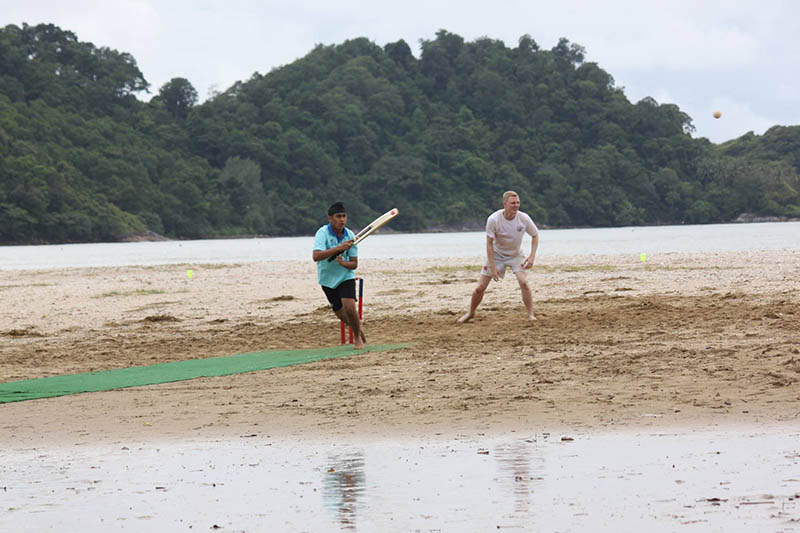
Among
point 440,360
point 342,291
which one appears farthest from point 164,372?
point 440,360

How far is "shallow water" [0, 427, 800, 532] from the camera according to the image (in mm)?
4777

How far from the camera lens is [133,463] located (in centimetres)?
638

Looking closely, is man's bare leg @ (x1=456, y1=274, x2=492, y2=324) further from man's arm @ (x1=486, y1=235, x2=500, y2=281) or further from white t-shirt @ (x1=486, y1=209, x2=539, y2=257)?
white t-shirt @ (x1=486, y1=209, x2=539, y2=257)

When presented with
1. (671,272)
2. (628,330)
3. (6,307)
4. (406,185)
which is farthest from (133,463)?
(406,185)

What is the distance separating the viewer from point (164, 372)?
35.0ft

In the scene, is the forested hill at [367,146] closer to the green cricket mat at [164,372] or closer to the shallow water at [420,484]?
the green cricket mat at [164,372]

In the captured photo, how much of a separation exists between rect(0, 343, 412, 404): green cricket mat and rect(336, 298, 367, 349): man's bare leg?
109 mm

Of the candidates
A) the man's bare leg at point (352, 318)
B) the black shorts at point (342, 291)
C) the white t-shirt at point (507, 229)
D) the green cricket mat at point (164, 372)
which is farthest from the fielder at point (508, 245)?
the black shorts at point (342, 291)

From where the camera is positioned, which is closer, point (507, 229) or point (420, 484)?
point (420, 484)

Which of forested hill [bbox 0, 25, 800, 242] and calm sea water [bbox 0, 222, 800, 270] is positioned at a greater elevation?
forested hill [bbox 0, 25, 800, 242]

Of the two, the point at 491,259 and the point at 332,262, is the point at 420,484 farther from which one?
the point at 491,259

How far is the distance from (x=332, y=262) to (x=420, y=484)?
18.7 feet

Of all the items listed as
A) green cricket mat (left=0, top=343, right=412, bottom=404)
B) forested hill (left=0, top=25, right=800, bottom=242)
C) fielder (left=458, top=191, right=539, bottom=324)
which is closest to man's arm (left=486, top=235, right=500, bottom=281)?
fielder (left=458, top=191, right=539, bottom=324)

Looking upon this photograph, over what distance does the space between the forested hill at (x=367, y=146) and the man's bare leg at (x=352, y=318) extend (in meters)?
91.9
